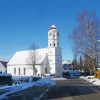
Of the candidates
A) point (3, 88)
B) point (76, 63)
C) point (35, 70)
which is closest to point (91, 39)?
point (3, 88)

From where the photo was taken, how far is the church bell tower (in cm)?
11919

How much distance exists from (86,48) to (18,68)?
231ft

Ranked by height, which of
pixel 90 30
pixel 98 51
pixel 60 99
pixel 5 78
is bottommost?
pixel 60 99

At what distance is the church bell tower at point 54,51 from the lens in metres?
119

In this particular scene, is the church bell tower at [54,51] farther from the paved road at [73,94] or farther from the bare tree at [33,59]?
the paved road at [73,94]

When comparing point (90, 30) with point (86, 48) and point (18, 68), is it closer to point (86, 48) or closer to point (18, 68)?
point (86, 48)

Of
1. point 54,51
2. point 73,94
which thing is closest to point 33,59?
point 54,51

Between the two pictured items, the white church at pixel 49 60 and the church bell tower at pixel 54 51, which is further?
the church bell tower at pixel 54 51

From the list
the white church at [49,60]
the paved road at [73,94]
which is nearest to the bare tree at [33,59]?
the white church at [49,60]

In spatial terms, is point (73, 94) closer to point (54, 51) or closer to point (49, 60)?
point (54, 51)

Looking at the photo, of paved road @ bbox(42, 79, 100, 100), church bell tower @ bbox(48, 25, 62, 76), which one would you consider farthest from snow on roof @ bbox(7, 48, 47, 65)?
paved road @ bbox(42, 79, 100, 100)

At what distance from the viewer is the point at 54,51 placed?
119 m

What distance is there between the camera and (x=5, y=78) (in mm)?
17625

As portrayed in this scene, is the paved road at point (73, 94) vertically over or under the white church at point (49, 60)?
under
